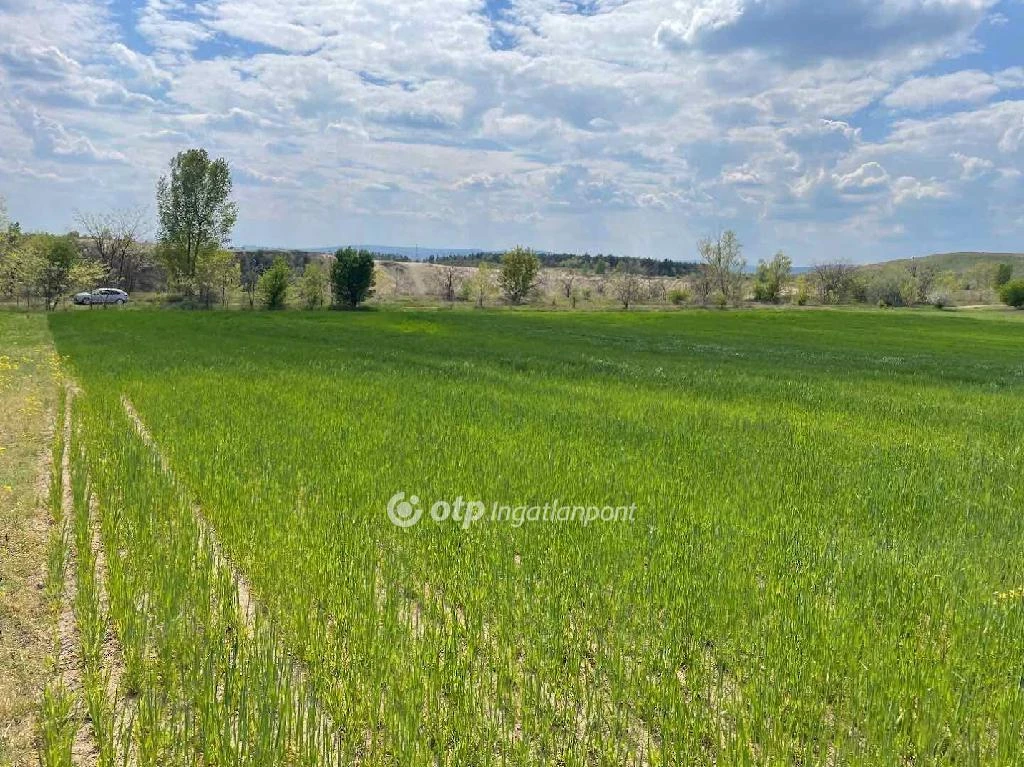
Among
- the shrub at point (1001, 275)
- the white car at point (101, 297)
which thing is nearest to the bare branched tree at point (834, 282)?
the shrub at point (1001, 275)

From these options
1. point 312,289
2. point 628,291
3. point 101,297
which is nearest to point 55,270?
point 101,297

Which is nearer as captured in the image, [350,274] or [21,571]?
[21,571]

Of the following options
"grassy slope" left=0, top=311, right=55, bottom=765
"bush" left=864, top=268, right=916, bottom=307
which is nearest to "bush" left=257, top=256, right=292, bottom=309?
"grassy slope" left=0, top=311, right=55, bottom=765

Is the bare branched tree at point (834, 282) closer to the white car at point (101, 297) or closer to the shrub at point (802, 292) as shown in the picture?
the shrub at point (802, 292)

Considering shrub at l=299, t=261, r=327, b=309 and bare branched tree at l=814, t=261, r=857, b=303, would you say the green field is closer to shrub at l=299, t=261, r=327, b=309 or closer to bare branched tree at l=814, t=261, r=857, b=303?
shrub at l=299, t=261, r=327, b=309

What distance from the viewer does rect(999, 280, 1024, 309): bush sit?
308 ft

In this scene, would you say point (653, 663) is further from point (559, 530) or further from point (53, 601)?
point (53, 601)

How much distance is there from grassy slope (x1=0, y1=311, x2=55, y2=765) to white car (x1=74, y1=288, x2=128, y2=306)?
189ft

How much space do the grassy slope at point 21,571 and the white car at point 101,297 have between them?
189 feet

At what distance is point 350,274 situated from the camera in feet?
227

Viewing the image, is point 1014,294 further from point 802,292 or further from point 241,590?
point 241,590

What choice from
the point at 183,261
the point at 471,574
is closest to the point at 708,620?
the point at 471,574

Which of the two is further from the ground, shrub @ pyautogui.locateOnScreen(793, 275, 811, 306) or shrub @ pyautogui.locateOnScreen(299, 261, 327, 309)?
shrub @ pyautogui.locateOnScreen(793, 275, 811, 306)

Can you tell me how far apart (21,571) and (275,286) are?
6332cm
